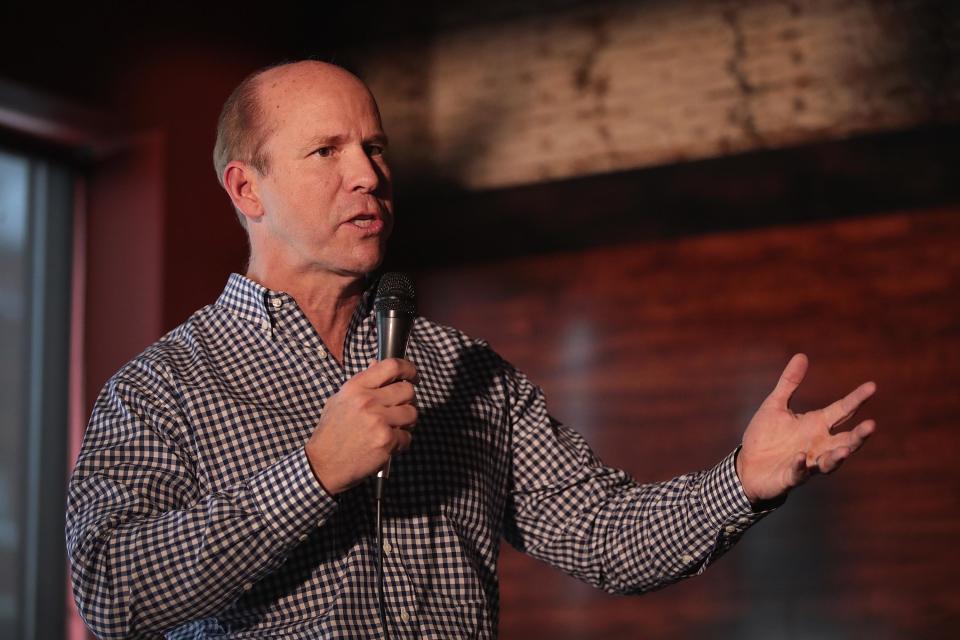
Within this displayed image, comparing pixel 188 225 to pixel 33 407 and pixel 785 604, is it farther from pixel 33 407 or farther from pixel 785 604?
pixel 785 604

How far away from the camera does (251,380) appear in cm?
163

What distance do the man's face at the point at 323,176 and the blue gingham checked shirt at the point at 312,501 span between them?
106 millimetres

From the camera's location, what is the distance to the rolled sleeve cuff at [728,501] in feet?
4.98

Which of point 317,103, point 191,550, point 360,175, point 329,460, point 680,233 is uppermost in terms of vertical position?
point 680,233

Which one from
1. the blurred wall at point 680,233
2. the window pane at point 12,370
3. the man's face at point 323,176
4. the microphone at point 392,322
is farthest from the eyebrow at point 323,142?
the window pane at point 12,370

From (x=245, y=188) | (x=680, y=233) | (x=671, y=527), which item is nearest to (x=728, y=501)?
(x=671, y=527)

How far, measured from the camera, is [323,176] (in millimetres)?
1685

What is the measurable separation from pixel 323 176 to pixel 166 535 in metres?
0.60

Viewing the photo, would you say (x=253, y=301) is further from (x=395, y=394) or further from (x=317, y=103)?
(x=395, y=394)

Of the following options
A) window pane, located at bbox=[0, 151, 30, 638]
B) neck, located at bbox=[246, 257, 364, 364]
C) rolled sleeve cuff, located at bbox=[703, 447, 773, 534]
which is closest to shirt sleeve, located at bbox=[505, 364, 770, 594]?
rolled sleeve cuff, located at bbox=[703, 447, 773, 534]

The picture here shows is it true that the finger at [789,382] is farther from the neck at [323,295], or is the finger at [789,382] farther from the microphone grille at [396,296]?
the neck at [323,295]

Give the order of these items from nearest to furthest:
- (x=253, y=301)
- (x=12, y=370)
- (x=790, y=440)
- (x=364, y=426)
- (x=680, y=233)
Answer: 1. (x=364, y=426)
2. (x=790, y=440)
3. (x=253, y=301)
4. (x=12, y=370)
5. (x=680, y=233)

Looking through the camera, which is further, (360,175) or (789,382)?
(360,175)

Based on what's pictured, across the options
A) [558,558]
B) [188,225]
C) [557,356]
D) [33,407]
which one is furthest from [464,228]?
[558,558]
